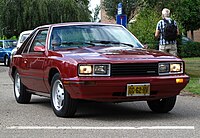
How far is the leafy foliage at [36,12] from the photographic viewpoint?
40.3 metres

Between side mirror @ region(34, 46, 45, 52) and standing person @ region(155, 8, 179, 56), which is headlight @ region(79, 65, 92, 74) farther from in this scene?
standing person @ region(155, 8, 179, 56)

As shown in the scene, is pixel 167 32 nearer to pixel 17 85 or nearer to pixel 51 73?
pixel 17 85

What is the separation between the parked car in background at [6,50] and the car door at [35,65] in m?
17.4

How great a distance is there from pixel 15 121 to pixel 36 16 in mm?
33311

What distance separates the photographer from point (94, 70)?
7.20 meters

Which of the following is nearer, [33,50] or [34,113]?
[34,113]

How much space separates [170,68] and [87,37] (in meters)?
1.67

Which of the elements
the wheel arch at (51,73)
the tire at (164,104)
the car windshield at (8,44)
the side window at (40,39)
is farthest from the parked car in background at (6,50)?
the tire at (164,104)

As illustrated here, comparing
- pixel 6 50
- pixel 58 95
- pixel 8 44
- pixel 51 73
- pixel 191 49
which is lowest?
pixel 191 49

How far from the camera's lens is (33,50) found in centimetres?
912

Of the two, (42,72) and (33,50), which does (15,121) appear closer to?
(42,72)

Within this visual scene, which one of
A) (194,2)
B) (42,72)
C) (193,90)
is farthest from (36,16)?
(42,72)

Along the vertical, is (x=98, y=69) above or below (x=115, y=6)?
below

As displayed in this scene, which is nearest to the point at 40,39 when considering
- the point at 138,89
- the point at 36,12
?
the point at 138,89
